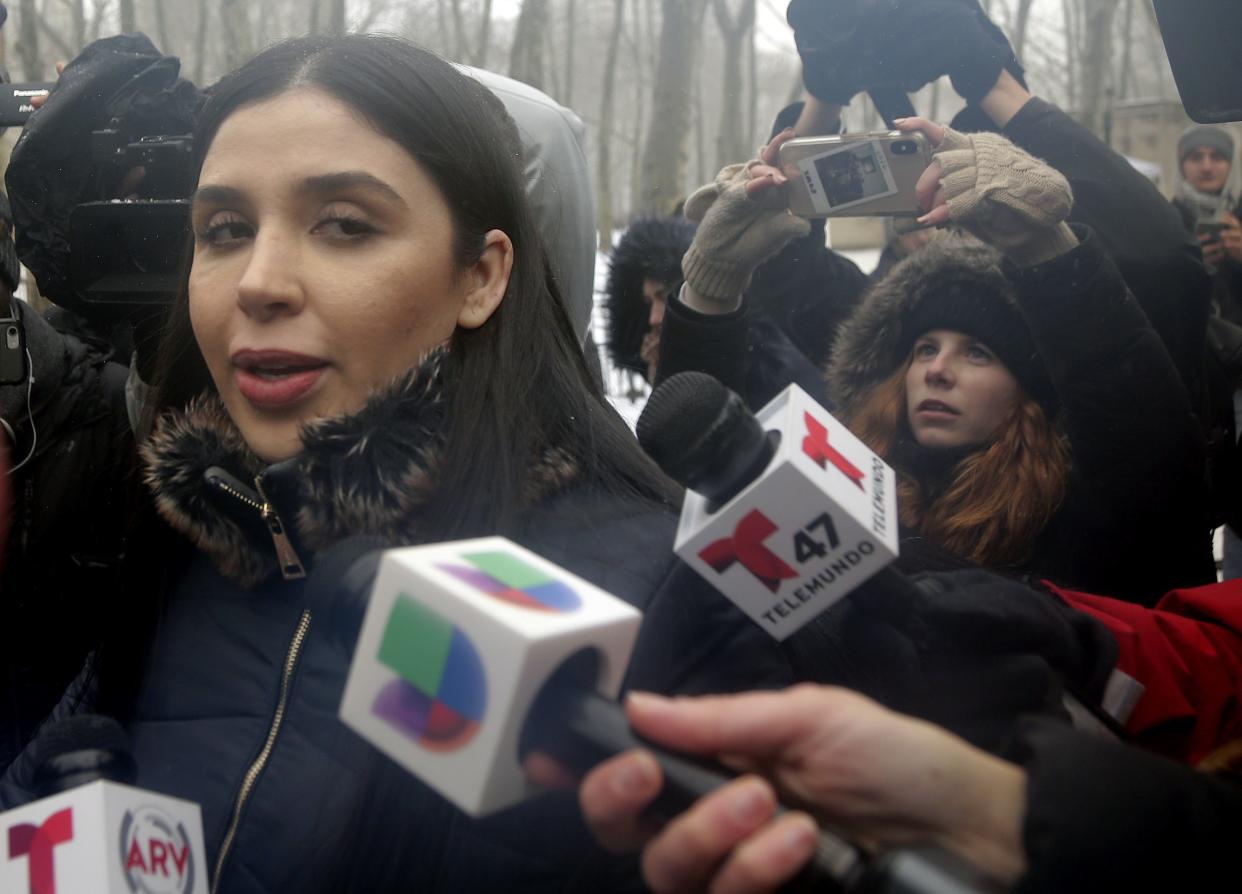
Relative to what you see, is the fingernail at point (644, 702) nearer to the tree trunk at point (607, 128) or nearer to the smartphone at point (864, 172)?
the smartphone at point (864, 172)

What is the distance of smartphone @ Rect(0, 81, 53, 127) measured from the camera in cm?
244

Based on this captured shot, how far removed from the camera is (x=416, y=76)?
1.58 metres

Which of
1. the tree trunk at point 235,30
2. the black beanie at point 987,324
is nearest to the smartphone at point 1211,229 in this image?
the black beanie at point 987,324

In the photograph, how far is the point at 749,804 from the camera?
753mm

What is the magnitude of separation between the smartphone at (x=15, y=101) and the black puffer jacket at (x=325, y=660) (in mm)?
1193

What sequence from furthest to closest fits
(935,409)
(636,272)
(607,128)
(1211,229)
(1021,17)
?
(607,128)
(1021,17)
(1211,229)
(636,272)
(935,409)

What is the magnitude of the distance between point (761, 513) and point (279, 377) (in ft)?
2.17

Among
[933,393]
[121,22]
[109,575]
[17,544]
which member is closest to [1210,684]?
[933,393]

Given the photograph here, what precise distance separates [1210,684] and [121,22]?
3.69 meters

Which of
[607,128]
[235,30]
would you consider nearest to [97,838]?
[235,30]

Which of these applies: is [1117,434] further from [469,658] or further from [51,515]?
[51,515]

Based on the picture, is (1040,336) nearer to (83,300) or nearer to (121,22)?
(83,300)

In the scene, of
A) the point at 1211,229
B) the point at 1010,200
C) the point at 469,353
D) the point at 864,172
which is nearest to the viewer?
the point at 469,353

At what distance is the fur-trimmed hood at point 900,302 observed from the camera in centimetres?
236
